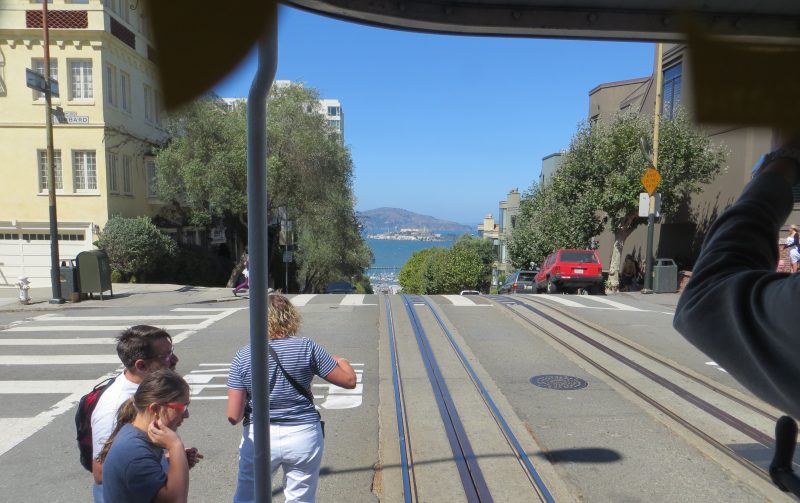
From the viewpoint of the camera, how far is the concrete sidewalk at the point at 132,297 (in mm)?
14577

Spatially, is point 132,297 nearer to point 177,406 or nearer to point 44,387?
point 44,387

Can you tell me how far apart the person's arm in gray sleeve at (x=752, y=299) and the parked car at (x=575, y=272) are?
61.8 ft

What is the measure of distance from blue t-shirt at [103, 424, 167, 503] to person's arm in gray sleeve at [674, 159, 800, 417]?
2350mm

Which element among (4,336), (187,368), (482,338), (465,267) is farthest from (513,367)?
(465,267)

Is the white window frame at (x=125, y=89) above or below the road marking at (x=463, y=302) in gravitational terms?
above

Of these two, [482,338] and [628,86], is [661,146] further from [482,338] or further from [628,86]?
[482,338]

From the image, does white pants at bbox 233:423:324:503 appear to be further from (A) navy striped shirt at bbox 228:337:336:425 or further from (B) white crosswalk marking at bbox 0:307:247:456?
(B) white crosswalk marking at bbox 0:307:247:456

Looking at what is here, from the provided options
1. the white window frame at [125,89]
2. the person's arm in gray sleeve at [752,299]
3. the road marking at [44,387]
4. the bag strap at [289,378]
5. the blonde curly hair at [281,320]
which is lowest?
the road marking at [44,387]

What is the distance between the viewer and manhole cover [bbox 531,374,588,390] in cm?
693

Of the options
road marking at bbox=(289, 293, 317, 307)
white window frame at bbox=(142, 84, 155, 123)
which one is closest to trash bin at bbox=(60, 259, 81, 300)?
road marking at bbox=(289, 293, 317, 307)

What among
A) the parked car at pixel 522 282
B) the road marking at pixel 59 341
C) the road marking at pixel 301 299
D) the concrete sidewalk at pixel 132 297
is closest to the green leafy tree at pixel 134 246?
the concrete sidewalk at pixel 132 297

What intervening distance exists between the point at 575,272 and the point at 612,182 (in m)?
4.00

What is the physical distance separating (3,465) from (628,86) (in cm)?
2760

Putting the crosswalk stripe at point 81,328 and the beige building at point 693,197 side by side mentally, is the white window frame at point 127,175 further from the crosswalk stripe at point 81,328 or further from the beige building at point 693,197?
the crosswalk stripe at point 81,328
